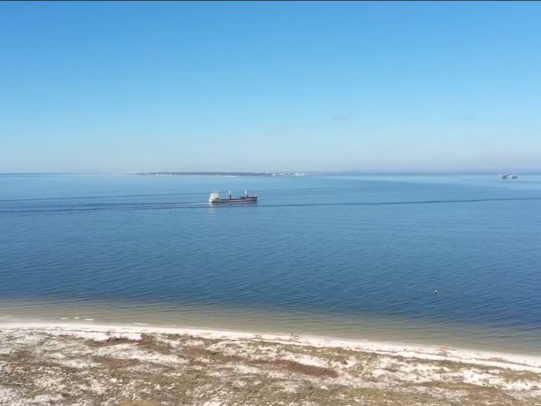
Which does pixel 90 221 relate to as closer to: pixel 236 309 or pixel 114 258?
pixel 114 258

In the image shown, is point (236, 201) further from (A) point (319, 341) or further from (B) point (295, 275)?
(A) point (319, 341)

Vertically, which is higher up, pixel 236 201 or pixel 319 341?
pixel 236 201

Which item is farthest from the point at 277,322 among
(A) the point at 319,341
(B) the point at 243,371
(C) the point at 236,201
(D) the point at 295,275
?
(C) the point at 236,201

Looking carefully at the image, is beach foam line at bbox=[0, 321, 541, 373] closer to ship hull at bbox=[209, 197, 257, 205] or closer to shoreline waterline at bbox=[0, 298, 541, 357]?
shoreline waterline at bbox=[0, 298, 541, 357]

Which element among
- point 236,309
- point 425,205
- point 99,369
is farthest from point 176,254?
point 425,205

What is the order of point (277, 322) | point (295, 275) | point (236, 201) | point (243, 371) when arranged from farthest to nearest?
point (236, 201) → point (295, 275) → point (277, 322) → point (243, 371)

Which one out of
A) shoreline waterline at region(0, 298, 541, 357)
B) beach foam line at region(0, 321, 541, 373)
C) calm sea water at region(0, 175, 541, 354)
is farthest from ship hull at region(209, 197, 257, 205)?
beach foam line at region(0, 321, 541, 373)
